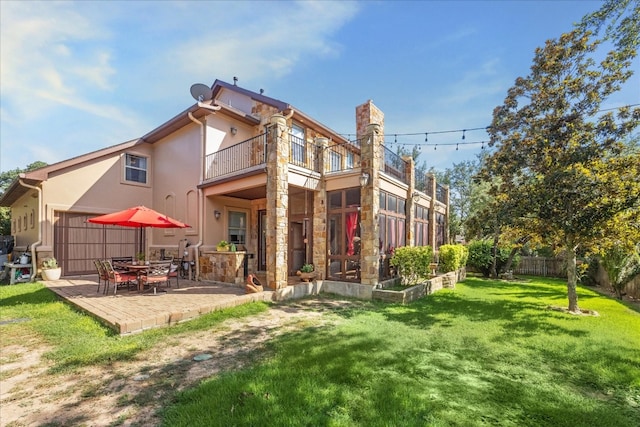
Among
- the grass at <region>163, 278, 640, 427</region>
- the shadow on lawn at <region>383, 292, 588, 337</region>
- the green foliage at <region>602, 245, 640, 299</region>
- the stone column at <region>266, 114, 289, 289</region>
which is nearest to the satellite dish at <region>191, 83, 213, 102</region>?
the stone column at <region>266, 114, 289, 289</region>

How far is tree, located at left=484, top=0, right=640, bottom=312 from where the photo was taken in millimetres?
6688

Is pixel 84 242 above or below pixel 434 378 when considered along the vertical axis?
above

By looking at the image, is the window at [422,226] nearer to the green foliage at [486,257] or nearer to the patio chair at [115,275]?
the green foliage at [486,257]

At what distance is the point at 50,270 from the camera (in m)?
10.5

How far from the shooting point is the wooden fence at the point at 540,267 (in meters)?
15.8

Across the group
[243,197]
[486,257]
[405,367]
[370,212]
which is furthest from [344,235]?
[486,257]

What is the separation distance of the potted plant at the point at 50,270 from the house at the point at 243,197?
51 cm

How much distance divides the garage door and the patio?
2449 millimetres

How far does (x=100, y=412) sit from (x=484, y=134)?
38.3ft

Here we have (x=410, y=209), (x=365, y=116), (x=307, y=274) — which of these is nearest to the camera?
(x=307, y=274)

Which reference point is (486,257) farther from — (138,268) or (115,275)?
(115,275)

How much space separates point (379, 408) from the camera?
2.96 m

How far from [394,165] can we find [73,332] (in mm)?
10664

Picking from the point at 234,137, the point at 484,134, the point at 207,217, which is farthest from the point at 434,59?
the point at 207,217
